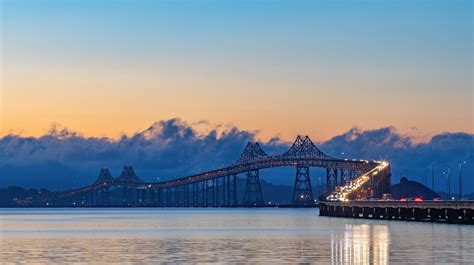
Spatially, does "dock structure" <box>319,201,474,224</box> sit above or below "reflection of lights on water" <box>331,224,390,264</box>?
above

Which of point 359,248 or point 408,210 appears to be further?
point 408,210

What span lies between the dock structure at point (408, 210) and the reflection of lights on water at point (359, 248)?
93.4 feet

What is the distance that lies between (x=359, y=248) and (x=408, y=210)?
72846 mm

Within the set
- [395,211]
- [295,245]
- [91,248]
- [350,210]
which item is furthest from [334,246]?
[350,210]

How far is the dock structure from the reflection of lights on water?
93.4 ft

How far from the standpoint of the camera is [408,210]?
151 meters

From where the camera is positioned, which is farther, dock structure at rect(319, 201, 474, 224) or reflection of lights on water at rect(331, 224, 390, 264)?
dock structure at rect(319, 201, 474, 224)

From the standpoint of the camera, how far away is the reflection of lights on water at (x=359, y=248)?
66.8 metres

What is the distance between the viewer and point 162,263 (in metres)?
65.0

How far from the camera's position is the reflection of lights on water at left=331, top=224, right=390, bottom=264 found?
66.8m

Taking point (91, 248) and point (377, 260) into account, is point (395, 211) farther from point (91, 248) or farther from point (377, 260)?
point (377, 260)

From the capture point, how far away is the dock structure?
129125 mm

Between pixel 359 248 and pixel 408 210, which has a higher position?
pixel 408 210

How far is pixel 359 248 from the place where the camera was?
3132 inches
